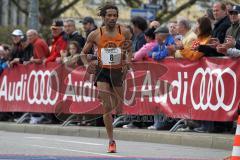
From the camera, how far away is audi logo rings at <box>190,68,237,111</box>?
51.2 ft

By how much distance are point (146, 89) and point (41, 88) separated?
12.2 ft

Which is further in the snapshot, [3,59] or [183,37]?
[3,59]

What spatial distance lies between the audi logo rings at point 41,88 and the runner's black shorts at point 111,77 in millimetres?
6223

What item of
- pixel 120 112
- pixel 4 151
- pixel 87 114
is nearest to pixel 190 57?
pixel 120 112

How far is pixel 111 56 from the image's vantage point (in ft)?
45.3

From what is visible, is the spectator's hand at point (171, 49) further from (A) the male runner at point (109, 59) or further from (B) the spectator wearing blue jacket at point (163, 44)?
(A) the male runner at point (109, 59)

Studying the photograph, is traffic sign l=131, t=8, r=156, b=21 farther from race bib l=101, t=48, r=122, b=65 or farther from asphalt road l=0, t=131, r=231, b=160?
race bib l=101, t=48, r=122, b=65

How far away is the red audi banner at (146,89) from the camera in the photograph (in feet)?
51.8

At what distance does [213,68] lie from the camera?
1603 centimetres

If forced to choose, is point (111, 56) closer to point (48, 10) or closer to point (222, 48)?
point (222, 48)

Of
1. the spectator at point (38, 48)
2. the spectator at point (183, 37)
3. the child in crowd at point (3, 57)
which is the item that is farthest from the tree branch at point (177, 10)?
the spectator at point (183, 37)

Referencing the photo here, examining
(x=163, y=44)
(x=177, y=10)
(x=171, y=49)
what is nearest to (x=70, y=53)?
(x=163, y=44)

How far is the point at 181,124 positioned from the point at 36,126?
4131mm

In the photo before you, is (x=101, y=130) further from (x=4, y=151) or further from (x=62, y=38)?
(x=4, y=151)
